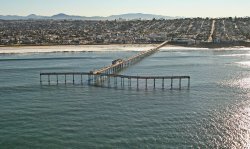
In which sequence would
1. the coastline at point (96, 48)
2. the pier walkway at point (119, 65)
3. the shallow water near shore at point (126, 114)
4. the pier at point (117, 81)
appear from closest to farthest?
the shallow water near shore at point (126, 114), the pier at point (117, 81), the pier walkway at point (119, 65), the coastline at point (96, 48)

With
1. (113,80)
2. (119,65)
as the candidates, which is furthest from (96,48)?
(113,80)

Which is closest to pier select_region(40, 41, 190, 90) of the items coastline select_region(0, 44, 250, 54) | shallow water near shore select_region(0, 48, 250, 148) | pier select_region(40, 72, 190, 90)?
pier select_region(40, 72, 190, 90)

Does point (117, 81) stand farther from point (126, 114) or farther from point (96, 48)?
point (96, 48)

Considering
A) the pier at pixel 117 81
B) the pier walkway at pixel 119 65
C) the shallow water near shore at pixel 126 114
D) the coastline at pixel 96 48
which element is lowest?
the shallow water near shore at pixel 126 114

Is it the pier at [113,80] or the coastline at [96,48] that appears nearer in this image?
the pier at [113,80]

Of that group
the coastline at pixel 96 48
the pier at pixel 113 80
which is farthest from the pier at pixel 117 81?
the coastline at pixel 96 48

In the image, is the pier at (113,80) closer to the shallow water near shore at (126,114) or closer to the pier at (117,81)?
the pier at (117,81)

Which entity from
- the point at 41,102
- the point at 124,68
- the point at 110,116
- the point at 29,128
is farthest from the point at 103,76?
the point at 29,128

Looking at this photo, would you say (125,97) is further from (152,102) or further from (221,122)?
(221,122)
